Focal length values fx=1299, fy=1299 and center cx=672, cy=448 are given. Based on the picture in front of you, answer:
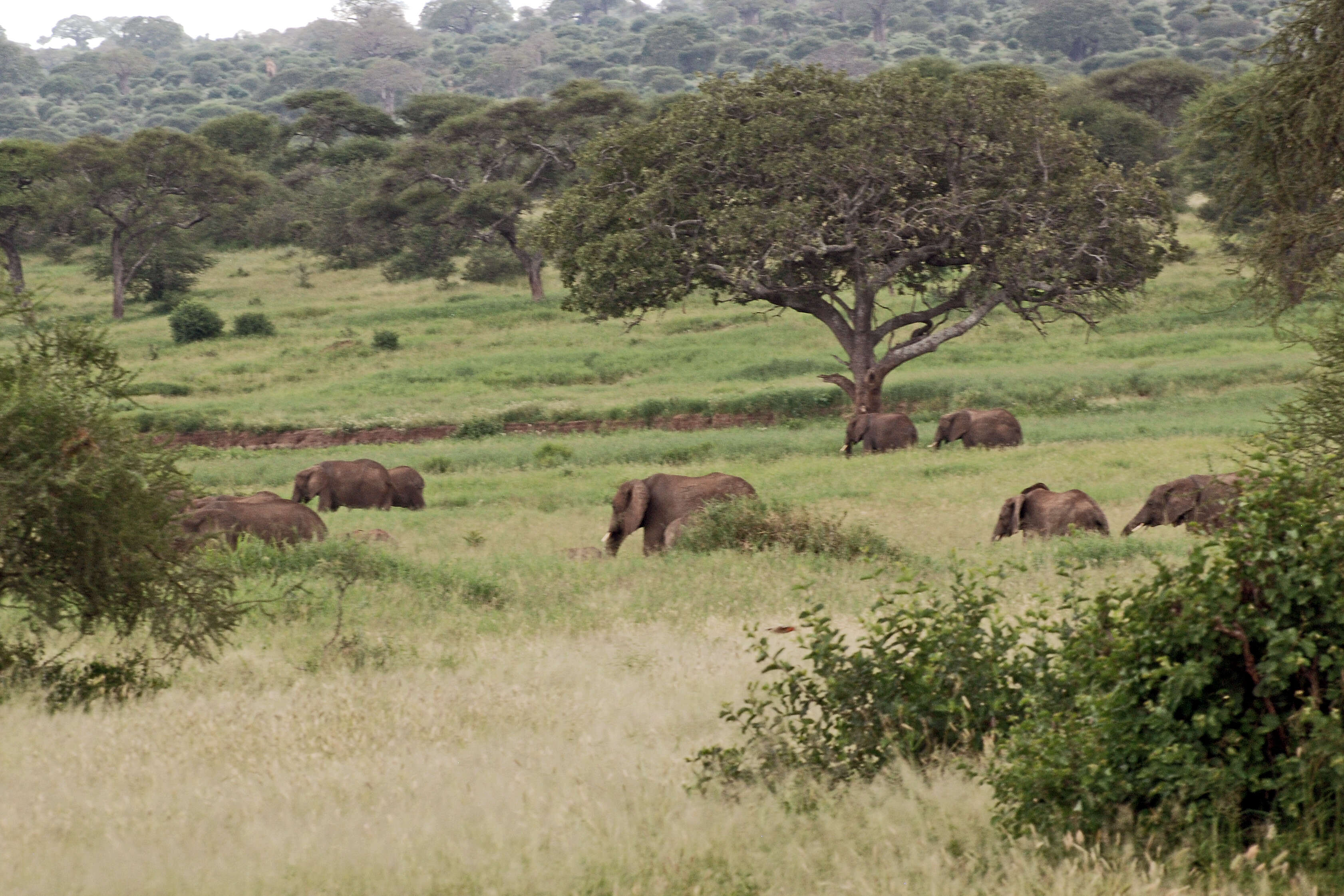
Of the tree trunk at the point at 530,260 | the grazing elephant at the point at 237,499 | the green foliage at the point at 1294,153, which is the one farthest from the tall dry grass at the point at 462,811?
the tree trunk at the point at 530,260

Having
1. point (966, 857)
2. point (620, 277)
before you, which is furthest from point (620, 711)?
point (620, 277)

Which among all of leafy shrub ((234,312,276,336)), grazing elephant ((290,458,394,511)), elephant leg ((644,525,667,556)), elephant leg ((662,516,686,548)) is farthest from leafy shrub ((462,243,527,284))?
elephant leg ((662,516,686,548))

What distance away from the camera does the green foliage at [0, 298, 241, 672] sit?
7.70 m

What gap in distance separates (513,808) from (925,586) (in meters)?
2.07

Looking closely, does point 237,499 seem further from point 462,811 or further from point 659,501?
point 462,811

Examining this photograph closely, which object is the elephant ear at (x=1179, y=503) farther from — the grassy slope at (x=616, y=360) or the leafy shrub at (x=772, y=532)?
the grassy slope at (x=616, y=360)

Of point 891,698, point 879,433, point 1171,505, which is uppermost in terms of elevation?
point 891,698

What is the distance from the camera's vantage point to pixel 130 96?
14188 cm

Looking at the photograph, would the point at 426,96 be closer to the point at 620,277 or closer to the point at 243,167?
the point at 243,167

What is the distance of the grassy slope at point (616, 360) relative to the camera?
30.5m

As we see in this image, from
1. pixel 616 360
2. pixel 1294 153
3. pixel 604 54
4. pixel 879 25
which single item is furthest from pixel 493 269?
pixel 879 25

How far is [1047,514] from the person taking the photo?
14.5 meters

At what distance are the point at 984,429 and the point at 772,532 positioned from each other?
1168 cm

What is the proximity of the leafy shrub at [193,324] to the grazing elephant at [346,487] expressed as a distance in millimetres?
24201
